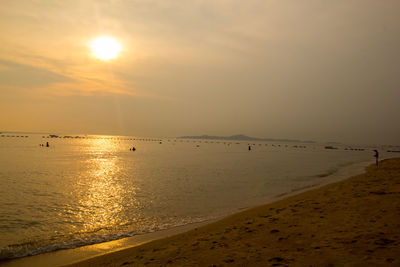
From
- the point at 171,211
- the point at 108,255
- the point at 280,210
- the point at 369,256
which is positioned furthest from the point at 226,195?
the point at 369,256

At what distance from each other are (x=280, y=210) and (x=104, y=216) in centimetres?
888

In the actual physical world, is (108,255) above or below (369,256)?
below

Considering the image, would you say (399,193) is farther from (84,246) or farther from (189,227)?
(84,246)

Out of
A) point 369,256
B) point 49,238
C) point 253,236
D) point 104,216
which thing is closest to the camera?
point 369,256

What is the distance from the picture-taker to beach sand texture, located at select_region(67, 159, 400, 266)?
5730mm

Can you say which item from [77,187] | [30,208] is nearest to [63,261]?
[30,208]

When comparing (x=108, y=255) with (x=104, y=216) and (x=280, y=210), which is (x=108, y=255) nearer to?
(x=104, y=216)

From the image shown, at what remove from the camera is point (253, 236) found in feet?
26.0

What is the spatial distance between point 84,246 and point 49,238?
1812 millimetres

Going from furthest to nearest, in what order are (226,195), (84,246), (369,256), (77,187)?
(77,187)
(226,195)
(84,246)
(369,256)

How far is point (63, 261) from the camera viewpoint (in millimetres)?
8055

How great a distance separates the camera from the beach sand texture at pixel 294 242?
5.73 m

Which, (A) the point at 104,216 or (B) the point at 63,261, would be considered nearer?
(B) the point at 63,261

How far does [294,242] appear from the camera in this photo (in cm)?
689
